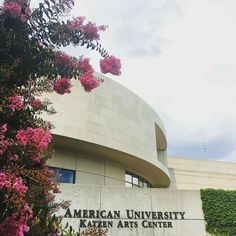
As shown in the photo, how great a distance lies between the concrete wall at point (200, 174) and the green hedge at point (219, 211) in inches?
650

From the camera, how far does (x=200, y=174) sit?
3409cm

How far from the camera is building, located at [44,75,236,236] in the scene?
12578 mm

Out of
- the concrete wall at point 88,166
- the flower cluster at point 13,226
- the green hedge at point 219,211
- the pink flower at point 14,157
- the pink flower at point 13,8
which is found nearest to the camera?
the flower cluster at point 13,226

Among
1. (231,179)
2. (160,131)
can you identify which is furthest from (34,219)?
(231,179)

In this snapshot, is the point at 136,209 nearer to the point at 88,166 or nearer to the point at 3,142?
the point at 88,166

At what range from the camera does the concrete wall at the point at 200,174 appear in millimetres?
32562

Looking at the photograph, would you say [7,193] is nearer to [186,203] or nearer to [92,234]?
[92,234]

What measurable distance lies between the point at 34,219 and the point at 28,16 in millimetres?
2821

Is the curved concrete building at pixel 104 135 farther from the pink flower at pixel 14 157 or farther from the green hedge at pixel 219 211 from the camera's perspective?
the pink flower at pixel 14 157

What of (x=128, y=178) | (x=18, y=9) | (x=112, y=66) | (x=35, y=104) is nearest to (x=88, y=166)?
(x=128, y=178)

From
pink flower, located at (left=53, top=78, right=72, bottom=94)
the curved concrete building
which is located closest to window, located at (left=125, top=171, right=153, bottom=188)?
the curved concrete building

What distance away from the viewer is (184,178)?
32.8 m

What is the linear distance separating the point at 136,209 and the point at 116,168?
20.6 ft

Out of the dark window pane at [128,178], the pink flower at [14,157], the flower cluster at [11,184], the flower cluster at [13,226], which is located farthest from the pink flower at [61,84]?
the dark window pane at [128,178]
